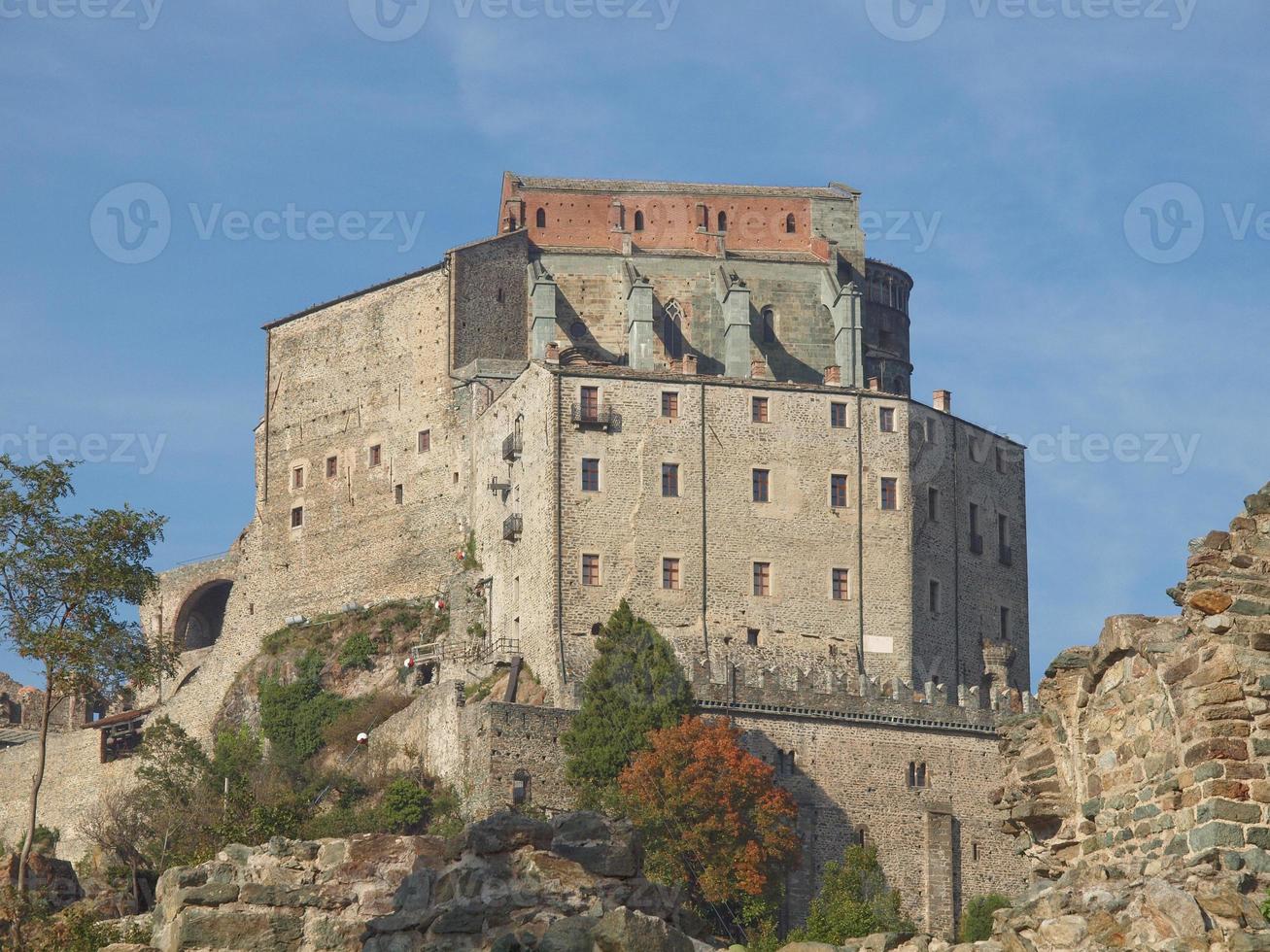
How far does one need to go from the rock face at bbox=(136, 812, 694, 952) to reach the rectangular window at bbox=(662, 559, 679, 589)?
5121cm

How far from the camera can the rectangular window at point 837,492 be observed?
77.5 m

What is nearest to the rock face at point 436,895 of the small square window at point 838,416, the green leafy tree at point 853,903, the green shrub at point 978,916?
the green leafy tree at point 853,903

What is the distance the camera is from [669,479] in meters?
76.5

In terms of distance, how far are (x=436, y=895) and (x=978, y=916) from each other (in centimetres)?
4733

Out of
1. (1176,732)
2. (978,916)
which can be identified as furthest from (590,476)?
(1176,732)

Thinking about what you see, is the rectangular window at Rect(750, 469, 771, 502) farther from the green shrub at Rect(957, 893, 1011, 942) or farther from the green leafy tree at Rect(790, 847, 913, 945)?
the green shrub at Rect(957, 893, 1011, 942)

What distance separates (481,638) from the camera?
260 ft

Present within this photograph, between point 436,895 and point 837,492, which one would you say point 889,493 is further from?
point 436,895

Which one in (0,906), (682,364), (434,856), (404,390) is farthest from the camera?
(404,390)

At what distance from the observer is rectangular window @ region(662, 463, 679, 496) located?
76438 mm

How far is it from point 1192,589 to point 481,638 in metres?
62.1

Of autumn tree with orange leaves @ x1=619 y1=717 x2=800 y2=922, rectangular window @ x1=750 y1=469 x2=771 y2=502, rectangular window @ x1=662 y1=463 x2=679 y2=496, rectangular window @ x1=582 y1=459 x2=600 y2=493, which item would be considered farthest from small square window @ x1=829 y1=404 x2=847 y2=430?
autumn tree with orange leaves @ x1=619 y1=717 x2=800 y2=922

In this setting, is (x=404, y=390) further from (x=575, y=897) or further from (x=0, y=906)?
(x=575, y=897)

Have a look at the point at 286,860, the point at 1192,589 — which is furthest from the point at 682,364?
the point at 1192,589
